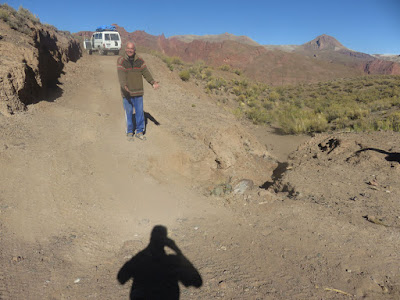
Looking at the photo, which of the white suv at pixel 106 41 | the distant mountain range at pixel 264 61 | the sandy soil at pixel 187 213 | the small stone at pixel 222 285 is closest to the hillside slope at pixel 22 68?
the sandy soil at pixel 187 213

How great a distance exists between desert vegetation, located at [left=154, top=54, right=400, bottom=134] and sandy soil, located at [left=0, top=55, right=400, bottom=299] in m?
3.64

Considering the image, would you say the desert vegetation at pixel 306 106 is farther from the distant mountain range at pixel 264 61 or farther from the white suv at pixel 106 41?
the distant mountain range at pixel 264 61

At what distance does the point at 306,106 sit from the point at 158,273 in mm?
18673

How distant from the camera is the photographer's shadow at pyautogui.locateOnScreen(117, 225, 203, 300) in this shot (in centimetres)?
269

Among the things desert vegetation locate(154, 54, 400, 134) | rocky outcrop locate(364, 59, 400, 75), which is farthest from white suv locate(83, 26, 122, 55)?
rocky outcrop locate(364, 59, 400, 75)

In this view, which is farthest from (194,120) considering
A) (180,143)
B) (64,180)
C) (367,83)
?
(367,83)

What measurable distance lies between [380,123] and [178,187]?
9214 mm

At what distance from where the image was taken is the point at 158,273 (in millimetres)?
2975

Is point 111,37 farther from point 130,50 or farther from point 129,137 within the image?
point 130,50

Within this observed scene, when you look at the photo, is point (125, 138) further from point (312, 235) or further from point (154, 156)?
point (312, 235)

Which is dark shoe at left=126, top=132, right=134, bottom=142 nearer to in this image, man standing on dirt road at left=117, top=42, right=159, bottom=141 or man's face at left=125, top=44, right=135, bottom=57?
man standing on dirt road at left=117, top=42, right=159, bottom=141

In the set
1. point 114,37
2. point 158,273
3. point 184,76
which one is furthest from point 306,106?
point 158,273

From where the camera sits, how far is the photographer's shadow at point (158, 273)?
2.69 m

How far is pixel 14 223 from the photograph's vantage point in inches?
129
